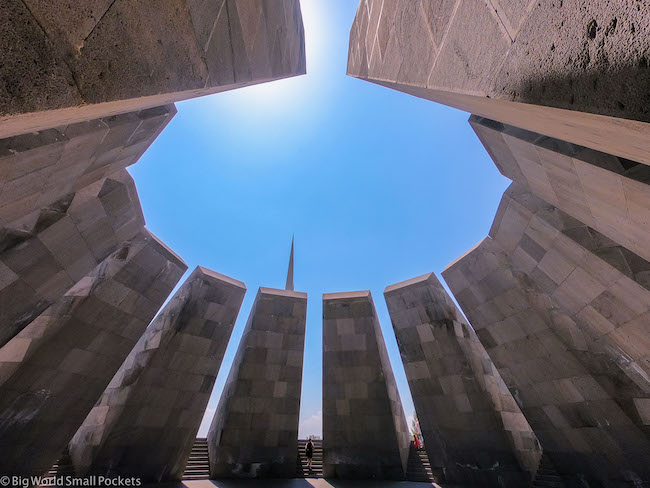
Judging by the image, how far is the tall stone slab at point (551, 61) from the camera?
1.31m

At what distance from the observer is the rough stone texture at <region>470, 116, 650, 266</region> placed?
3092mm

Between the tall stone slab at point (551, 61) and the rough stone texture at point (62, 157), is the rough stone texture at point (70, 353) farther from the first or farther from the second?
the tall stone slab at point (551, 61)

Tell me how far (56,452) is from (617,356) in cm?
1269

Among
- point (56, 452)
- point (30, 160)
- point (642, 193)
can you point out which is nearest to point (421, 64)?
point (642, 193)

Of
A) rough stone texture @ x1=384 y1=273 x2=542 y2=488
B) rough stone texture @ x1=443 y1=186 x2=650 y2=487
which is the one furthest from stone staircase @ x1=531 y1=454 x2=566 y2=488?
rough stone texture @ x1=443 y1=186 x2=650 y2=487

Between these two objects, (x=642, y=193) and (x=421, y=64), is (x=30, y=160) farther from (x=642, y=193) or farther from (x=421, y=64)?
(x=642, y=193)

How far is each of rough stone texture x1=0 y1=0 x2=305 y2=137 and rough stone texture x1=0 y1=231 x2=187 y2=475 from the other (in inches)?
290

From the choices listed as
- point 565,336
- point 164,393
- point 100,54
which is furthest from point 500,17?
point 164,393

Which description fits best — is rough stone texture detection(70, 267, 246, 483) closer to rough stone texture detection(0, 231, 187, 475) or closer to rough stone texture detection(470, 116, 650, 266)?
rough stone texture detection(0, 231, 187, 475)

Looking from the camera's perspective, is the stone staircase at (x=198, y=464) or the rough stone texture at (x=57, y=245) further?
the stone staircase at (x=198, y=464)

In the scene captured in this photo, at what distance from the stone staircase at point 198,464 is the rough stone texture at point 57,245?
7.85m

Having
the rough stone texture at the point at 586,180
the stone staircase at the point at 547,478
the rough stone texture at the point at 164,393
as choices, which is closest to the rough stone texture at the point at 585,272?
the rough stone texture at the point at 586,180

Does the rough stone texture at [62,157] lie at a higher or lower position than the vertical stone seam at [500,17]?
higher

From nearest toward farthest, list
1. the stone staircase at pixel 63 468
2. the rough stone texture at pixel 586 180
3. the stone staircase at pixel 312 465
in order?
the rough stone texture at pixel 586 180 < the stone staircase at pixel 63 468 < the stone staircase at pixel 312 465
